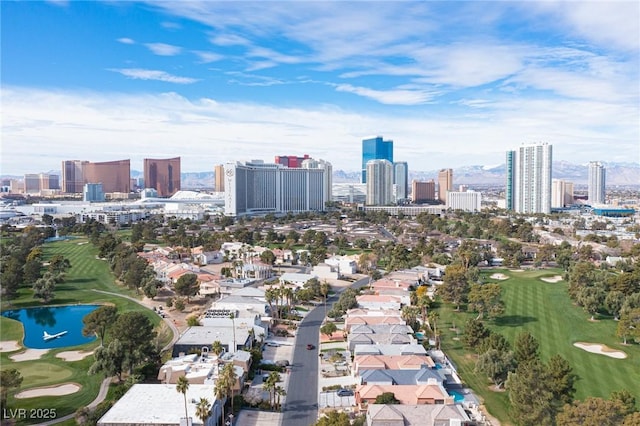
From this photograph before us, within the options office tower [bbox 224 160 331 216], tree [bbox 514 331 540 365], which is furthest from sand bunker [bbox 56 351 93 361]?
office tower [bbox 224 160 331 216]

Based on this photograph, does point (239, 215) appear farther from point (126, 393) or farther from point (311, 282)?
point (126, 393)

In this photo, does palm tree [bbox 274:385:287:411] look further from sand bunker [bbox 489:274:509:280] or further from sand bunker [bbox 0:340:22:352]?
sand bunker [bbox 489:274:509:280]

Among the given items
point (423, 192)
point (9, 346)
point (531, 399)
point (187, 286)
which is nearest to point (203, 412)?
point (531, 399)

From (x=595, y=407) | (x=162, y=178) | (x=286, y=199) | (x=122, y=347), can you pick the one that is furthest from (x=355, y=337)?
(x=162, y=178)

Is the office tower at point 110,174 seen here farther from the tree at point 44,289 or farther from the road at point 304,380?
the road at point 304,380

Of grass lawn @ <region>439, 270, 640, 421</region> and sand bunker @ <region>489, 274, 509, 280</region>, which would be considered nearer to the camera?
grass lawn @ <region>439, 270, 640, 421</region>

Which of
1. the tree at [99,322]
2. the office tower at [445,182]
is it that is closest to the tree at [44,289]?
the tree at [99,322]
